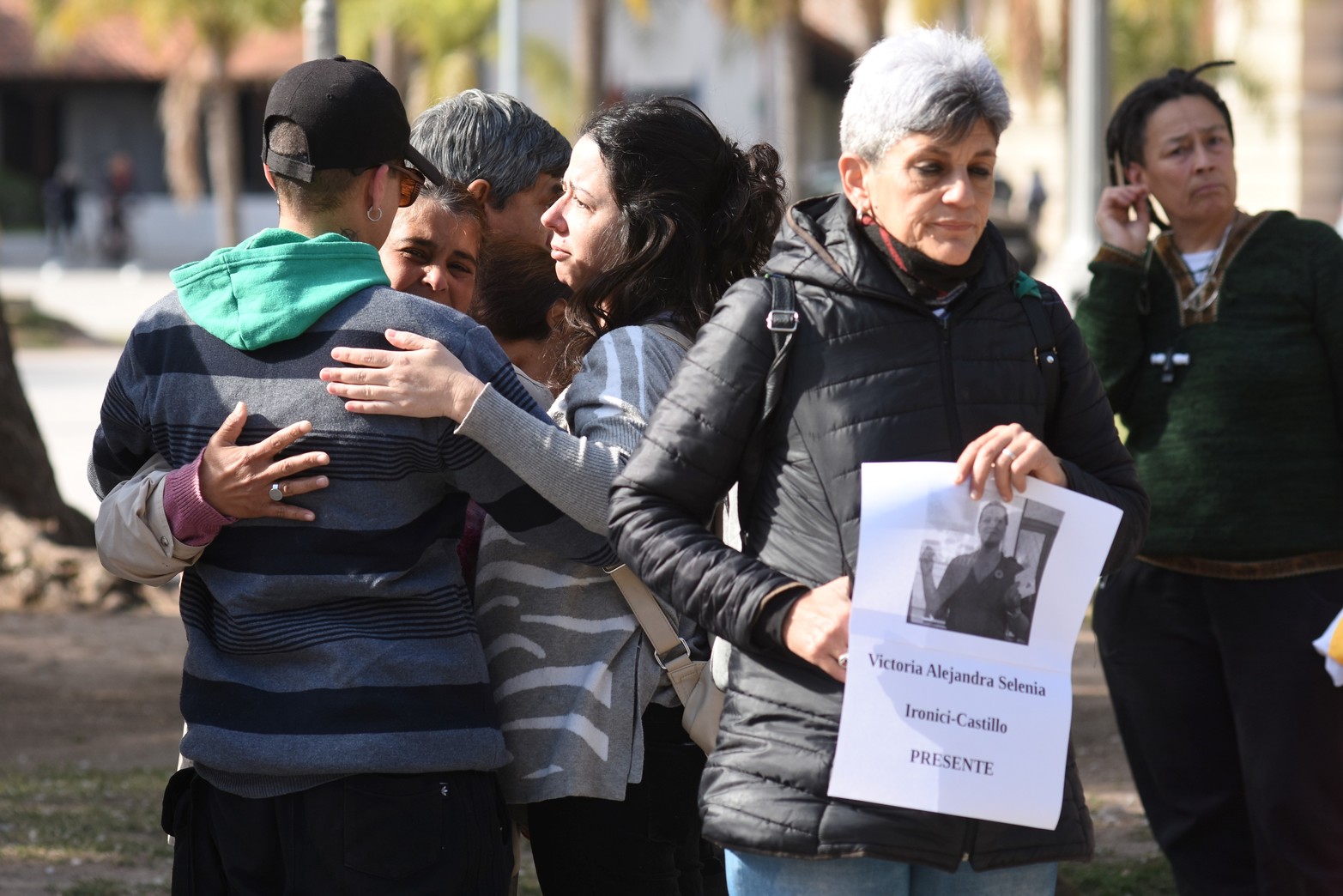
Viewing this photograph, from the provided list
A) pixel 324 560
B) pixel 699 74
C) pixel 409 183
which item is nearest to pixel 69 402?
pixel 409 183

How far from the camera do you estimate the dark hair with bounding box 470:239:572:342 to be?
138 inches

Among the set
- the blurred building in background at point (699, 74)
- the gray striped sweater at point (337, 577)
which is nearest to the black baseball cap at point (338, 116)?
the gray striped sweater at point (337, 577)

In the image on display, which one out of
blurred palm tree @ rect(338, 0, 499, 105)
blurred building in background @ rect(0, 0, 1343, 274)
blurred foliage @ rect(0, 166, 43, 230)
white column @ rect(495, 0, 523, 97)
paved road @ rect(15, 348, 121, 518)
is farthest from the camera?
blurred foliage @ rect(0, 166, 43, 230)

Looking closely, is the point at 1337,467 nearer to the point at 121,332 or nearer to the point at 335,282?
the point at 335,282

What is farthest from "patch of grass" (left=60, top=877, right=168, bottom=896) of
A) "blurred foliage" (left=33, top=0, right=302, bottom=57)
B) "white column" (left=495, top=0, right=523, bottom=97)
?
"blurred foliage" (left=33, top=0, right=302, bottom=57)

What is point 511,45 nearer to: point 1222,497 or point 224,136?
point 224,136

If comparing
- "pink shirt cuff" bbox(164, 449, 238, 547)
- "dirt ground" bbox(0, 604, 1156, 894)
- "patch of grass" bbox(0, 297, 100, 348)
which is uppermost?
"pink shirt cuff" bbox(164, 449, 238, 547)

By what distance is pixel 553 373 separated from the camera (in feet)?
10.4

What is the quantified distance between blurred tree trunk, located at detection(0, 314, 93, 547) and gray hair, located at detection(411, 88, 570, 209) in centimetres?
584

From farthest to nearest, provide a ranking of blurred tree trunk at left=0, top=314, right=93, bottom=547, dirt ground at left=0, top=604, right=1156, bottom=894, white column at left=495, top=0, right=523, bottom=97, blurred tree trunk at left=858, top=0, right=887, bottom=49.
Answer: blurred tree trunk at left=858, top=0, right=887, bottom=49
white column at left=495, top=0, right=523, bottom=97
blurred tree trunk at left=0, top=314, right=93, bottom=547
dirt ground at left=0, top=604, right=1156, bottom=894

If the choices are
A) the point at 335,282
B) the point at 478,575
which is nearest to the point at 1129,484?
the point at 478,575

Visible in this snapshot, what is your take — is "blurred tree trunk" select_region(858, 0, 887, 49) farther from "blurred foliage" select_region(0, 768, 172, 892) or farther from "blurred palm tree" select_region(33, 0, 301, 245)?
"blurred foliage" select_region(0, 768, 172, 892)

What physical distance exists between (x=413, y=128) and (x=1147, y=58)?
3174 cm

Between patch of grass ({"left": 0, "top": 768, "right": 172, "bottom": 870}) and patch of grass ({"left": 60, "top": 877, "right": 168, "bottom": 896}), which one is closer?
patch of grass ({"left": 60, "top": 877, "right": 168, "bottom": 896})
